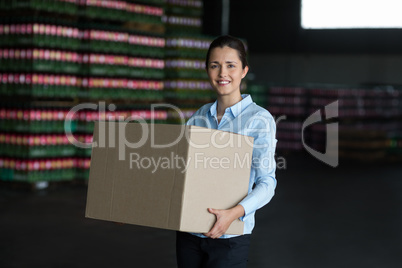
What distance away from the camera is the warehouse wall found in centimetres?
2186

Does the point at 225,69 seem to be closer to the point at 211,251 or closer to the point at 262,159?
the point at 262,159

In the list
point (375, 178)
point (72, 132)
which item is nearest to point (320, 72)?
point (375, 178)

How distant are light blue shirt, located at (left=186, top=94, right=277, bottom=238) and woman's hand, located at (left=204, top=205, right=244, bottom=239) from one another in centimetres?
4

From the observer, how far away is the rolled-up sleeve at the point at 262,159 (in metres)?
2.46

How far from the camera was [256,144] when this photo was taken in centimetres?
252

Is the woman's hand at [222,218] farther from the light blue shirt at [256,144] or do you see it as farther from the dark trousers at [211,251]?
the dark trousers at [211,251]

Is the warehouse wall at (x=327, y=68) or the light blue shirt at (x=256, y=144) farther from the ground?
the warehouse wall at (x=327, y=68)

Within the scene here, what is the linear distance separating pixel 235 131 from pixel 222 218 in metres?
0.44

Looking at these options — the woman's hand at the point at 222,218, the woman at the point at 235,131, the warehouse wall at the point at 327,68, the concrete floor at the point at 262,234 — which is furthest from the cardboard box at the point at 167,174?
the warehouse wall at the point at 327,68

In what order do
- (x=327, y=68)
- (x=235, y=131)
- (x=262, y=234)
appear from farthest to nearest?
(x=327, y=68) < (x=262, y=234) < (x=235, y=131)

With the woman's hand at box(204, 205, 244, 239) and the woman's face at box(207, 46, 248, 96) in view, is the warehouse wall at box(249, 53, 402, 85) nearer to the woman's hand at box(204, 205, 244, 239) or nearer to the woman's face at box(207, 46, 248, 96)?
the woman's face at box(207, 46, 248, 96)

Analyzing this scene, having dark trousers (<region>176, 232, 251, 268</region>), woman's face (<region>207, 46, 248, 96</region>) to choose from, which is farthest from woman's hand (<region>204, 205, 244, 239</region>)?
woman's face (<region>207, 46, 248, 96</region>)

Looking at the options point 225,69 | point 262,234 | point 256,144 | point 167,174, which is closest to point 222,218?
point 167,174

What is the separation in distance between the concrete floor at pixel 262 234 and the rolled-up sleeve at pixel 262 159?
3.59 m
